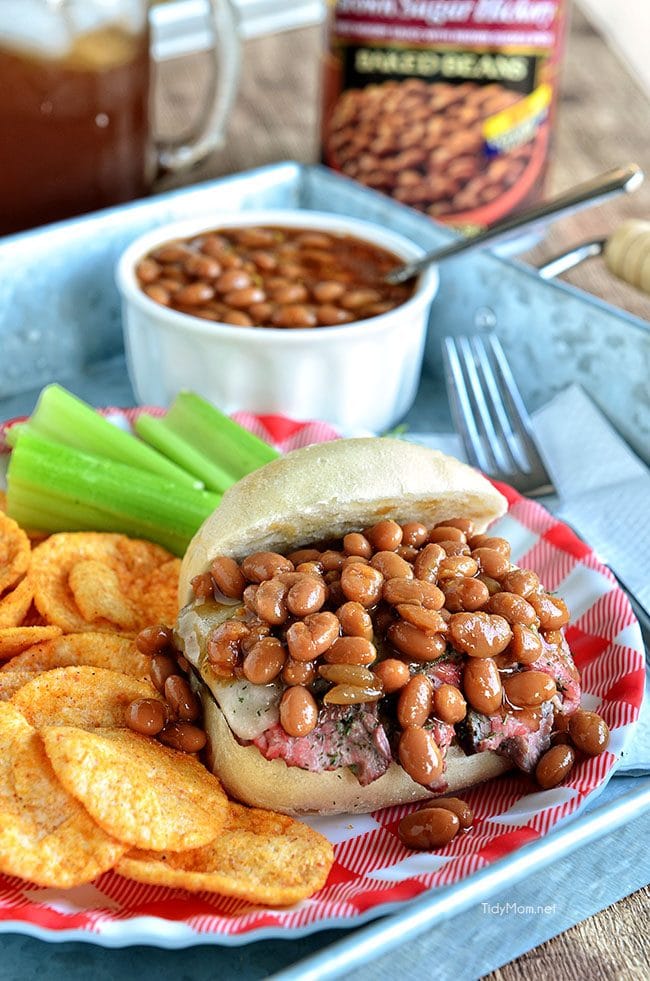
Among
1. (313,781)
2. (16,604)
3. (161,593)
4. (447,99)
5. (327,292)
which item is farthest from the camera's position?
(447,99)

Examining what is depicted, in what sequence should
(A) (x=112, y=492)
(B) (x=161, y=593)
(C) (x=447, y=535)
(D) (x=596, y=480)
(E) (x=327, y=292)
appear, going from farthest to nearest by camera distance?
(E) (x=327, y=292), (D) (x=596, y=480), (A) (x=112, y=492), (B) (x=161, y=593), (C) (x=447, y=535)

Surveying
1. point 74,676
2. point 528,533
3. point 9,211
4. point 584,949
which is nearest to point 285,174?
point 9,211

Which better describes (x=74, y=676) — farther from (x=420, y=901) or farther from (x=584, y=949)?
(x=584, y=949)

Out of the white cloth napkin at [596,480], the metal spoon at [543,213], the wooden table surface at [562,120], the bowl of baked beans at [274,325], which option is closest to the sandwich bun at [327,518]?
the white cloth napkin at [596,480]

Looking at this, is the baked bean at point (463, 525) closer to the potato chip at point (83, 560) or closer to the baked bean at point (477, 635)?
the baked bean at point (477, 635)

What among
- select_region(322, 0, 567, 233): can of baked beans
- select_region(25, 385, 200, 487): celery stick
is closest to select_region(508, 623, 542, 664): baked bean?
select_region(25, 385, 200, 487): celery stick

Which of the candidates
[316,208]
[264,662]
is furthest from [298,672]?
[316,208]

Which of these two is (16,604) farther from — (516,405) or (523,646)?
(516,405)
